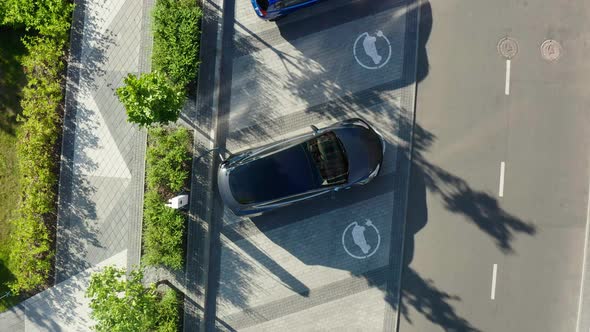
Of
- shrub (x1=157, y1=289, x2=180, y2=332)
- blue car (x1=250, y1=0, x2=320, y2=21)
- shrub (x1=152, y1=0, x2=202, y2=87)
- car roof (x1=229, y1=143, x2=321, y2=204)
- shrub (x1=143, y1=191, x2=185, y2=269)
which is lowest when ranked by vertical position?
shrub (x1=157, y1=289, x2=180, y2=332)

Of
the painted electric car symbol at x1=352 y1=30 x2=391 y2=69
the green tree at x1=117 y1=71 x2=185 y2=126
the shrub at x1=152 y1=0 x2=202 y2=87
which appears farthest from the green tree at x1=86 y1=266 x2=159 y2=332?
the painted electric car symbol at x1=352 y1=30 x2=391 y2=69

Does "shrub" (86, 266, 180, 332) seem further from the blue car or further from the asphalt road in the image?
the blue car

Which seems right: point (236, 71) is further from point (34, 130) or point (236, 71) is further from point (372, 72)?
point (34, 130)

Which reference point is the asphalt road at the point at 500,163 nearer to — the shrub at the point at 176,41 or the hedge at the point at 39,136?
the shrub at the point at 176,41

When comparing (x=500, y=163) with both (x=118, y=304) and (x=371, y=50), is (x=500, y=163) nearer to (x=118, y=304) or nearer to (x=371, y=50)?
(x=371, y=50)

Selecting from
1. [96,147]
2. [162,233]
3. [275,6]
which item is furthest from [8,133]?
[275,6]

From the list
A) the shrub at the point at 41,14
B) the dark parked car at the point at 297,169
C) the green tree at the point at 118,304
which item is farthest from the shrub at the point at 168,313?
the shrub at the point at 41,14
